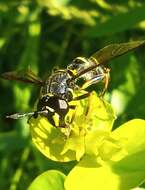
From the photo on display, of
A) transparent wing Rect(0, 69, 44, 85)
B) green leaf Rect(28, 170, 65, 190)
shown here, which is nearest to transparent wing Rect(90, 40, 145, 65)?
transparent wing Rect(0, 69, 44, 85)

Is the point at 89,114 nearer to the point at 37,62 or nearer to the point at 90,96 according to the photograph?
the point at 90,96

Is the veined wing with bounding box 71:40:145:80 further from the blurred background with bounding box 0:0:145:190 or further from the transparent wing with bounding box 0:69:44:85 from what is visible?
the blurred background with bounding box 0:0:145:190

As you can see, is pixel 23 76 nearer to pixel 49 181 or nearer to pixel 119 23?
pixel 49 181

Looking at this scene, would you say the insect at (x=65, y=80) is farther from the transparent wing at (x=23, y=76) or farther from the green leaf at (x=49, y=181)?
the green leaf at (x=49, y=181)

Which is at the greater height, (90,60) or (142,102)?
(90,60)

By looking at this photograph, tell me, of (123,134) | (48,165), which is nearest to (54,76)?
(48,165)

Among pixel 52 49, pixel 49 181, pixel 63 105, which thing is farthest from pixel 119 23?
pixel 49 181

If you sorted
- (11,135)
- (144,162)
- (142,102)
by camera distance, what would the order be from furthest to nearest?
(11,135), (142,102), (144,162)
